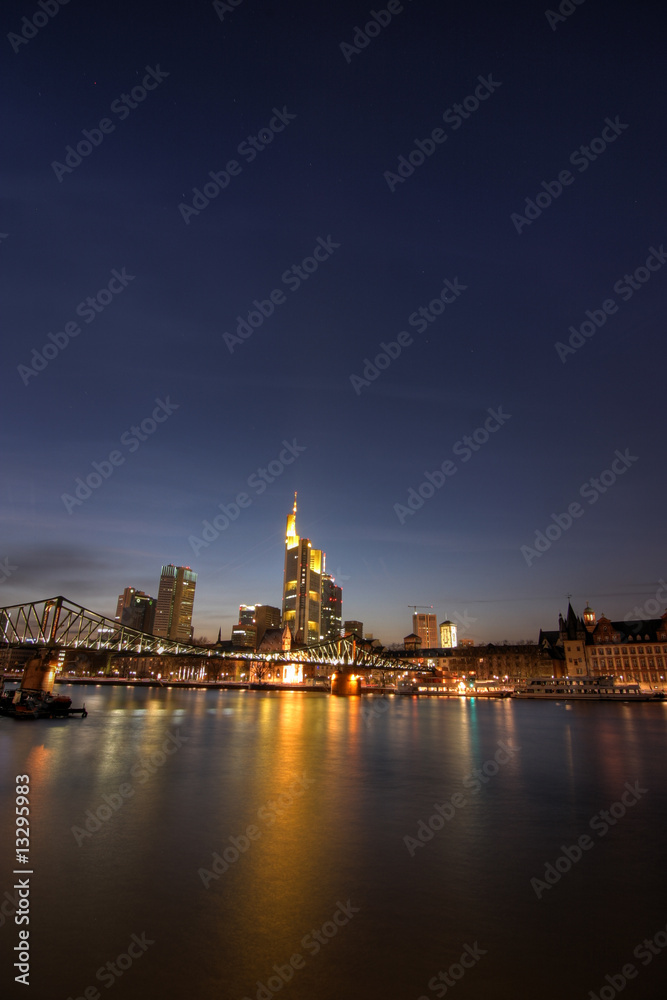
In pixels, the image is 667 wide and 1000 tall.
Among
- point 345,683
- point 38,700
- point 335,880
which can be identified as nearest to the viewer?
point 335,880

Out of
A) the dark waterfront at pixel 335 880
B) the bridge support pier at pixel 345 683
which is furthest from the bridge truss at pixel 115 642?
the dark waterfront at pixel 335 880

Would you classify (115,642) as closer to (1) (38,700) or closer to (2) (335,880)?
(1) (38,700)

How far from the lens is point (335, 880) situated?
13094mm

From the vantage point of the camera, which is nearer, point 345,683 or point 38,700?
point 38,700

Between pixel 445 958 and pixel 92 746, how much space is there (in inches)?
1355

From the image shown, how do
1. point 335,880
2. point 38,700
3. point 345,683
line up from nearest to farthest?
point 335,880
point 38,700
point 345,683

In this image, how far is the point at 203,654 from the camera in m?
136

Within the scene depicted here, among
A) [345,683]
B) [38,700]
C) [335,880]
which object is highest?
[345,683]

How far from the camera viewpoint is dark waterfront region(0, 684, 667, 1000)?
352 inches

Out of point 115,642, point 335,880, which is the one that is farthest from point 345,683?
point 335,880

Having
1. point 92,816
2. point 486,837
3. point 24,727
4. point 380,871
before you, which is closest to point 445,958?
point 380,871

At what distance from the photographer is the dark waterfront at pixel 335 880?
29.3 ft

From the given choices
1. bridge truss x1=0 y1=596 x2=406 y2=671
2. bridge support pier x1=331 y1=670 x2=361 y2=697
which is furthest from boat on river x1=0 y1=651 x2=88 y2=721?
bridge support pier x1=331 y1=670 x2=361 y2=697

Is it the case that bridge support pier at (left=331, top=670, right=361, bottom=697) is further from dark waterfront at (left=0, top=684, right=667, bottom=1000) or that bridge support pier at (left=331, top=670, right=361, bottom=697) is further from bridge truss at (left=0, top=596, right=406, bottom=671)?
dark waterfront at (left=0, top=684, right=667, bottom=1000)
